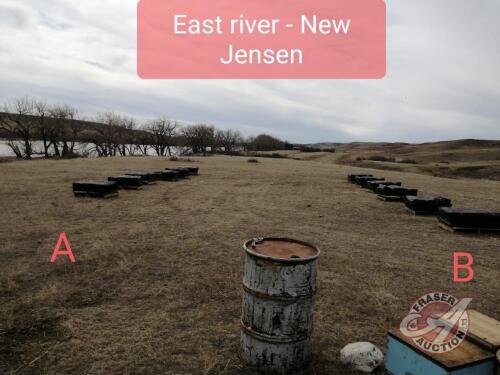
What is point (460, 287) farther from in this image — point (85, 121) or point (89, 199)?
point (85, 121)

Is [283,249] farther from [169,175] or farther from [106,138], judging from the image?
[106,138]

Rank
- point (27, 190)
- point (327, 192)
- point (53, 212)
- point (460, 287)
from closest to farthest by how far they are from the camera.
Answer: point (460, 287) < point (53, 212) < point (27, 190) < point (327, 192)

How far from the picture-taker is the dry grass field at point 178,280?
384 centimetres

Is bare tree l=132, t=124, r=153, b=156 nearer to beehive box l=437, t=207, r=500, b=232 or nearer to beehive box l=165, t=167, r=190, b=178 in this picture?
beehive box l=165, t=167, r=190, b=178

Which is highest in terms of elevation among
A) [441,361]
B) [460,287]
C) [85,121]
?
[85,121]

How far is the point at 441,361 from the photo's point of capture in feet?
9.11

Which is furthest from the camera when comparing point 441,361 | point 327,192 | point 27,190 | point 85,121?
point 85,121

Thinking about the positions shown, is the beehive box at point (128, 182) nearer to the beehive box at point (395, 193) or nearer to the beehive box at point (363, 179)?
the beehive box at point (395, 193)

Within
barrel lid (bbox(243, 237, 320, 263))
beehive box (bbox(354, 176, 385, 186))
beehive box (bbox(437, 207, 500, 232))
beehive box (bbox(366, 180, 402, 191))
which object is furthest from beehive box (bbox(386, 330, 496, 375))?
beehive box (bbox(354, 176, 385, 186))

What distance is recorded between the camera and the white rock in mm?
3588

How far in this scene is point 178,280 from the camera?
584 cm

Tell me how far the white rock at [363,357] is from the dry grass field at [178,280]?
11 centimetres

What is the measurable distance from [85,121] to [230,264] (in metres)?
87.4

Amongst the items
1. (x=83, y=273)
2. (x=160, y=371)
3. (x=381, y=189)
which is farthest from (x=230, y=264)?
(x=381, y=189)
